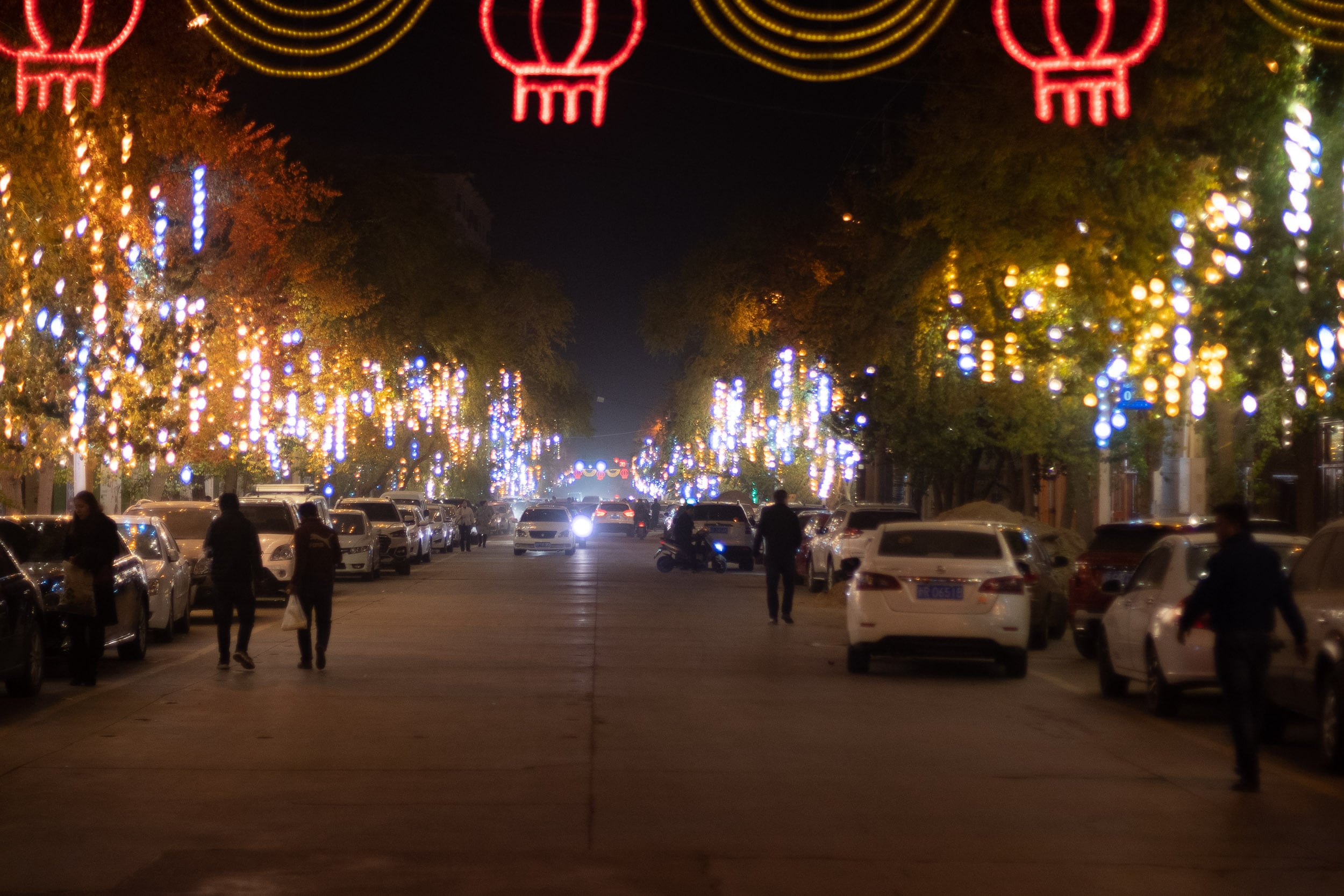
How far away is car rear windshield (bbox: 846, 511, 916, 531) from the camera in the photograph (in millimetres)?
31391

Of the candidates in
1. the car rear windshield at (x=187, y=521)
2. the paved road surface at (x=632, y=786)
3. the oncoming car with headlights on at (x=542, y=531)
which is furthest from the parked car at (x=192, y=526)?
the oncoming car with headlights on at (x=542, y=531)

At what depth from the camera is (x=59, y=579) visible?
16.7 meters

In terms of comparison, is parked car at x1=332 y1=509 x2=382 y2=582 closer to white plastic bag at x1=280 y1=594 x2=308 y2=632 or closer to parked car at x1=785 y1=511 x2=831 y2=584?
parked car at x1=785 y1=511 x2=831 y2=584

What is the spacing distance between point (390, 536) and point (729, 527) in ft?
27.5

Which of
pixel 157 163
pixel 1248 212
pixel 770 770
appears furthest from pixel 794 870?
pixel 157 163

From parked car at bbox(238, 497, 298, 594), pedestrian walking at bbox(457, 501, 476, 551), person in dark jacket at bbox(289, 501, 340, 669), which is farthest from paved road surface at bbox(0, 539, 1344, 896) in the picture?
pedestrian walking at bbox(457, 501, 476, 551)

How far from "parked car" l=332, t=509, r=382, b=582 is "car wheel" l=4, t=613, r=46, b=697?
73.9 feet

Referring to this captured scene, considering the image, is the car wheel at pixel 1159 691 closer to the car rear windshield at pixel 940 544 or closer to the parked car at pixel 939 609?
the parked car at pixel 939 609

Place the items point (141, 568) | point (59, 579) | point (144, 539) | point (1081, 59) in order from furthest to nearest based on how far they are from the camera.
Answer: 1. point (144, 539)
2. point (141, 568)
3. point (59, 579)
4. point (1081, 59)

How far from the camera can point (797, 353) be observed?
63938mm

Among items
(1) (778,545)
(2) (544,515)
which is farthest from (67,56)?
(2) (544,515)

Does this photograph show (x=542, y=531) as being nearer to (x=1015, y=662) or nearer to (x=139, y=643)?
(x=139, y=643)

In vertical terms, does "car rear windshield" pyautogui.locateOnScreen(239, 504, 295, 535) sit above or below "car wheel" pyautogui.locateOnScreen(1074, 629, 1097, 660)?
above

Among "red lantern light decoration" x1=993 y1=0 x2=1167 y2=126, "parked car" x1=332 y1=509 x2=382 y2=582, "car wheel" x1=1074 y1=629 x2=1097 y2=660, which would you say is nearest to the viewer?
Result: "red lantern light decoration" x1=993 y1=0 x2=1167 y2=126
